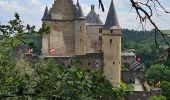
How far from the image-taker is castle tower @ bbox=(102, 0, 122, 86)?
48.5 m

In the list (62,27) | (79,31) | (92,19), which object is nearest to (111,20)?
(79,31)

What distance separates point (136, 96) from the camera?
46250 millimetres

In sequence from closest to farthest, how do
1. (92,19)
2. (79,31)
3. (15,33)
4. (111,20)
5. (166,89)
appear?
(15,33) → (111,20) → (79,31) → (92,19) → (166,89)

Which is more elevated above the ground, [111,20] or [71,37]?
[111,20]

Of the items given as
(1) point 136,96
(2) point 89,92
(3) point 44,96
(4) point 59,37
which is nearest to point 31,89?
(3) point 44,96

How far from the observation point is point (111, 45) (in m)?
48.7

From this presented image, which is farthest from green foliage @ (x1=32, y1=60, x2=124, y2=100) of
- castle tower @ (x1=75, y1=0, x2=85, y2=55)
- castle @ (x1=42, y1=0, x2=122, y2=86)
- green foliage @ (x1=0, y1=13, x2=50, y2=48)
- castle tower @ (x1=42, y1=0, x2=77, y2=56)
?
castle tower @ (x1=42, y1=0, x2=77, y2=56)

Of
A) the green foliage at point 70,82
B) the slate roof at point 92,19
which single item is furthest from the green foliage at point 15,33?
the slate roof at point 92,19

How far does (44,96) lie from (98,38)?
47.0 metres

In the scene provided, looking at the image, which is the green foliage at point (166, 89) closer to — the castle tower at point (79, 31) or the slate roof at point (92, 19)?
the slate roof at point (92, 19)

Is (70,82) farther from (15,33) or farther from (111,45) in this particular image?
(111,45)

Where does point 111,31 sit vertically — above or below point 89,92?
above

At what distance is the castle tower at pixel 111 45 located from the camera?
4853cm

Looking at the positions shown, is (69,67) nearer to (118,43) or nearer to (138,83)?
(118,43)
